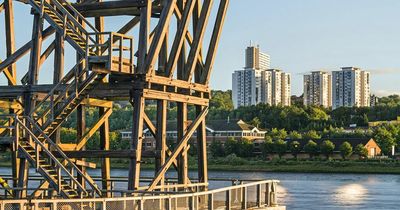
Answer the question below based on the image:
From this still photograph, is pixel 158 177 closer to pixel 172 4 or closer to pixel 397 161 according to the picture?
pixel 172 4

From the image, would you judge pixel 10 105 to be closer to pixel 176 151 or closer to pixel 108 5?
pixel 108 5

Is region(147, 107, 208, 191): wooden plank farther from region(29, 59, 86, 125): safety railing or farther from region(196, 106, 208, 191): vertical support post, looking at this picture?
region(29, 59, 86, 125): safety railing

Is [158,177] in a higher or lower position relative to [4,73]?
lower

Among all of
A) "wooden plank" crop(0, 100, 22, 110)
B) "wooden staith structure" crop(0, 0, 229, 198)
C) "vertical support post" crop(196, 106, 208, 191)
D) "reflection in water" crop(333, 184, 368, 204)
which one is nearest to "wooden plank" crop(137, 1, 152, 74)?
"wooden staith structure" crop(0, 0, 229, 198)

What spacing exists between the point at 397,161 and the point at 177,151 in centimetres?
16045

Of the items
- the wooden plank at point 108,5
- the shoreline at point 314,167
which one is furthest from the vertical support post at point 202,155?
the shoreline at point 314,167

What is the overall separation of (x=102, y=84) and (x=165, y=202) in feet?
19.0

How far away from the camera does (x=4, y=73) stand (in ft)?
137

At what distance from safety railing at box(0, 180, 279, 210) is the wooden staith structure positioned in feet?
5.31

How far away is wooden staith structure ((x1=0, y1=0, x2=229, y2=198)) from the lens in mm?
35844

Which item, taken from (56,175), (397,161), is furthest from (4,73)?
(397,161)

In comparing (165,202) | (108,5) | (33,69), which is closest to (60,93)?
(33,69)

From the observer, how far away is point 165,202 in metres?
34.9

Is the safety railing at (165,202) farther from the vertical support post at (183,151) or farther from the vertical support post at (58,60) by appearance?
the vertical support post at (58,60)
